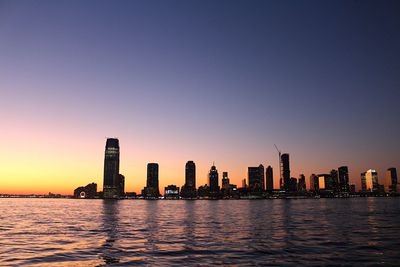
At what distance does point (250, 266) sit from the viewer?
29906mm

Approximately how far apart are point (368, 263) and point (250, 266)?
1110 centimetres

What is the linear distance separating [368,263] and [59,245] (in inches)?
1311

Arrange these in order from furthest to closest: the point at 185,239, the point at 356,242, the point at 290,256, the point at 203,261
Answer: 1. the point at 185,239
2. the point at 356,242
3. the point at 290,256
4. the point at 203,261

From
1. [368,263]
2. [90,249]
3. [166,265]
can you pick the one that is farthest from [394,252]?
[90,249]

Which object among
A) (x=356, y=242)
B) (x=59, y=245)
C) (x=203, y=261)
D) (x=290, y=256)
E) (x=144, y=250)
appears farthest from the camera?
(x=356, y=242)

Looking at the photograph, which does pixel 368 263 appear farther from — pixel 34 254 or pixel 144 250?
pixel 34 254

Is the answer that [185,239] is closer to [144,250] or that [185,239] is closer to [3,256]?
[144,250]

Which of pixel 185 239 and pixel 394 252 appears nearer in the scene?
pixel 394 252

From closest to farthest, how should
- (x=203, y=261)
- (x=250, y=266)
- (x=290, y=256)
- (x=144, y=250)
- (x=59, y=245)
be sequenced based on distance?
(x=250, y=266) < (x=203, y=261) < (x=290, y=256) < (x=144, y=250) < (x=59, y=245)

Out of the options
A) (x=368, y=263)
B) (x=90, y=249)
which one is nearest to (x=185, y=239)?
(x=90, y=249)

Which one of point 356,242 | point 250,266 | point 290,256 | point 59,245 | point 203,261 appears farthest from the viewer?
point 356,242

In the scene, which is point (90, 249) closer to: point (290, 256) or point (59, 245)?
point (59, 245)

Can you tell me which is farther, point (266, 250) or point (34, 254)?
point (266, 250)

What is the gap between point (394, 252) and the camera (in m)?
36.7
